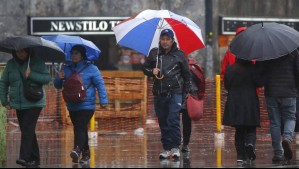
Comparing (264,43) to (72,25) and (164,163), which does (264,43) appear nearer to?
(164,163)

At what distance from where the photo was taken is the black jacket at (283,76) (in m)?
13.4

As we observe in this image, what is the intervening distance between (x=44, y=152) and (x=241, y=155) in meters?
3.53

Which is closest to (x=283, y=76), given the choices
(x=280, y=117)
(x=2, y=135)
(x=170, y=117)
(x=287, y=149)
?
(x=280, y=117)

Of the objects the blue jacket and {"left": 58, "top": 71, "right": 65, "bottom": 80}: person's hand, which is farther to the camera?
{"left": 58, "top": 71, "right": 65, "bottom": 80}: person's hand

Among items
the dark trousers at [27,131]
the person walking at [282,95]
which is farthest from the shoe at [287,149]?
the dark trousers at [27,131]

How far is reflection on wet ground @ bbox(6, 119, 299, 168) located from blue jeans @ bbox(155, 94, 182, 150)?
0.99ft

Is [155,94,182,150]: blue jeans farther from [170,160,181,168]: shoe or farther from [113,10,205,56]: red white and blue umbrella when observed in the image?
[113,10,205,56]: red white and blue umbrella

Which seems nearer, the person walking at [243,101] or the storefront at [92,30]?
the person walking at [243,101]

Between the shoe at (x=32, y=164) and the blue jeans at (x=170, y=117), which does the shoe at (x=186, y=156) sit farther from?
the shoe at (x=32, y=164)

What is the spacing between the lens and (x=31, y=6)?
3116 centimetres

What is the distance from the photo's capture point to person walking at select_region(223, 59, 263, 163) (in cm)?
1336

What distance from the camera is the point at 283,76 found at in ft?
44.0

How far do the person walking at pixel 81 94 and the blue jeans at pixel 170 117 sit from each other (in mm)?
839

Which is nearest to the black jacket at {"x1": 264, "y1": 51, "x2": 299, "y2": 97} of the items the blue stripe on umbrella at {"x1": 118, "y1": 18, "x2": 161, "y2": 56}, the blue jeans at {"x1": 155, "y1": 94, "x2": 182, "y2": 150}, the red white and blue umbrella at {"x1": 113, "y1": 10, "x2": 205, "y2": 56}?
the blue jeans at {"x1": 155, "y1": 94, "x2": 182, "y2": 150}
